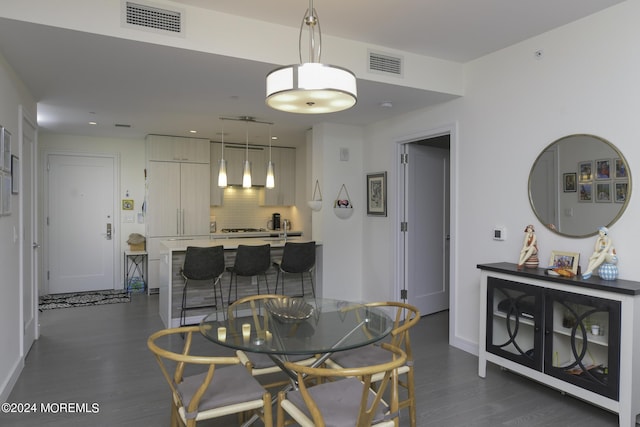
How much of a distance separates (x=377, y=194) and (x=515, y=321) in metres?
2.50

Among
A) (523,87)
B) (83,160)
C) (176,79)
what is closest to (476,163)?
(523,87)

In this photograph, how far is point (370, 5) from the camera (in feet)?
9.54

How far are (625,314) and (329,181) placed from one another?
3544 mm

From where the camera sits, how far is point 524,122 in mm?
3510

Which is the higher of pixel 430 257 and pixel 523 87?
pixel 523 87

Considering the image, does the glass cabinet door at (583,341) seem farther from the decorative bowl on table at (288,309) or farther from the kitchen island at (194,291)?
the kitchen island at (194,291)

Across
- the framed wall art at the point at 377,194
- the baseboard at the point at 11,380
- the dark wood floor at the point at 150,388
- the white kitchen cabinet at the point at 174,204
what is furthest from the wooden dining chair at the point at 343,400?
the white kitchen cabinet at the point at 174,204

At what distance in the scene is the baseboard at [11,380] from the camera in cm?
293

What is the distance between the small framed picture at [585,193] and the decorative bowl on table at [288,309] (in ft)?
6.92

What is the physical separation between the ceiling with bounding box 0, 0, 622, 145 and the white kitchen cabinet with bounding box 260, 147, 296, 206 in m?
2.84

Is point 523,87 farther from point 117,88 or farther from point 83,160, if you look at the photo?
point 83,160

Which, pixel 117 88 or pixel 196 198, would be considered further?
pixel 196 198

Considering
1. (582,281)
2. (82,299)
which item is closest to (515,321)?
(582,281)

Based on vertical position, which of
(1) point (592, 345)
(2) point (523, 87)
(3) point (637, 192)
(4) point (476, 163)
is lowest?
(1) point (592, 345)
